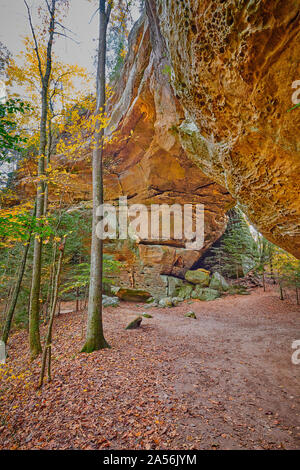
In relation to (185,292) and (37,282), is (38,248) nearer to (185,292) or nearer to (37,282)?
(37,282)

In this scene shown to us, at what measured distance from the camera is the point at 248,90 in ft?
10.5

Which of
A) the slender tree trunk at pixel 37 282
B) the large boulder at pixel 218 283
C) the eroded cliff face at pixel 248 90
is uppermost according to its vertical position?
the eroded cliff face at pixel 248 90

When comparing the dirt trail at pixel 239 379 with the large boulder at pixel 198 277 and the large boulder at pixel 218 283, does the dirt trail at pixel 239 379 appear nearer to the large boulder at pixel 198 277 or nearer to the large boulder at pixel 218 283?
the large boulder at pixel 218 283

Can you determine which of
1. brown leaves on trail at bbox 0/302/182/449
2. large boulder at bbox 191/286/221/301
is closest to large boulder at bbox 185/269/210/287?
large boulder at bbox 191/286/221/301

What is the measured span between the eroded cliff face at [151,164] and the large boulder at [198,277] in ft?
2.37

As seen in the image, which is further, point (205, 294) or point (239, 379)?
point (205, 294)

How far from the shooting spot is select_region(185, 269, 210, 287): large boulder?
16453 mm

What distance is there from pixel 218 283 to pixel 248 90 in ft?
51.0

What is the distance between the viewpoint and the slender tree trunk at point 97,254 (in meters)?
5.75

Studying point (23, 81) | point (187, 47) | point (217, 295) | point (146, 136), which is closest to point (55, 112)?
point (23, 81)

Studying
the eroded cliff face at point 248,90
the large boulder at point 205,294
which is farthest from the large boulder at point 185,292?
the eroded cliff face at point 248,90

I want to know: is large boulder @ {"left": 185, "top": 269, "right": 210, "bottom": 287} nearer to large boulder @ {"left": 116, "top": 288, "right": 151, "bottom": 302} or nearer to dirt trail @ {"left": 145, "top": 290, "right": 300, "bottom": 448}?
large boulder @ {"left": 116, "top": 288, "right": 151, "bottom": 302}

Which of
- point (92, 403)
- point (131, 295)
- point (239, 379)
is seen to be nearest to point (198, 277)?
point (131, 295)

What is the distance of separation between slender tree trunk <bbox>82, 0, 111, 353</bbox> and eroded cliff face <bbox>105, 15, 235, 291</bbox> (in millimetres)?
1789
